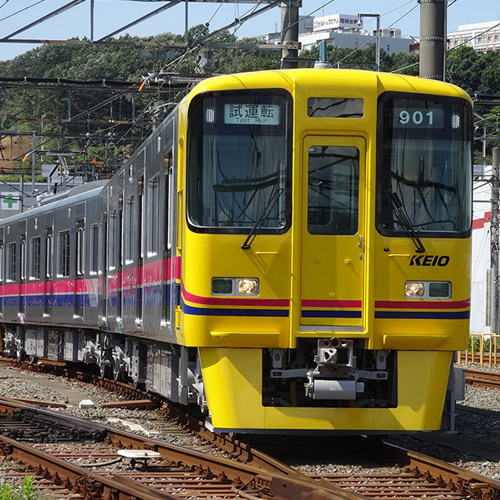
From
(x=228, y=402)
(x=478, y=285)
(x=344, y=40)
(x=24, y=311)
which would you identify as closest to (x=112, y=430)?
(x=228, y=402)

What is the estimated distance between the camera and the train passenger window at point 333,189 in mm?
9555

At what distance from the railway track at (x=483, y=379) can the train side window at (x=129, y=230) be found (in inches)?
286

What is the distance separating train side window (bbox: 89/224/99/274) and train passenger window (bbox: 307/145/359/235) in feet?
27.3

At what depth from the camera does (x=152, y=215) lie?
11805 millimetres

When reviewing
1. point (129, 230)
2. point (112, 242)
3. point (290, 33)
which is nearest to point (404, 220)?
point (129, 230)

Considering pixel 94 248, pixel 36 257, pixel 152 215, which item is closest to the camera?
pixel 152 215

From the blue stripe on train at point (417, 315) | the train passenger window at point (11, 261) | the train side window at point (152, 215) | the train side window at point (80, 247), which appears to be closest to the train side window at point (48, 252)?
the train side window at point (80, 247)

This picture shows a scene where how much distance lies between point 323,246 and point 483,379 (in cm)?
1144

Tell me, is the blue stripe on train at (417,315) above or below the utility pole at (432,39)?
below

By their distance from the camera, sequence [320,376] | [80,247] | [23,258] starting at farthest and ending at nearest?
[23,258] < [80,247] < [320,376]

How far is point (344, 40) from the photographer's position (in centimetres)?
15738

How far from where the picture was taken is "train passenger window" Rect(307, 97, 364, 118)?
9602 millimetres

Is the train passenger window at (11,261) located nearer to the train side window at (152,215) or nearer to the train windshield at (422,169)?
the train side window at (152,215)

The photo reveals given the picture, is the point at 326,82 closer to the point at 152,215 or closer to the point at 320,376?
the point at 320,376
